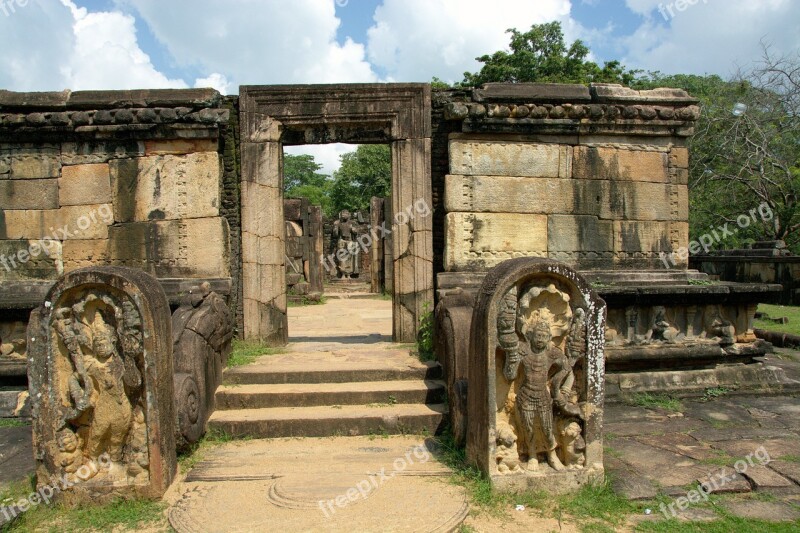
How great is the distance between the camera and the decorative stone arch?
21.3ft

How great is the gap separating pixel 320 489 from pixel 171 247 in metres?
3.62

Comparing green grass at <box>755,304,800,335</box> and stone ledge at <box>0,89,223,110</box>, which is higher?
A: stone ledge at <box>0,89,223,110</box>

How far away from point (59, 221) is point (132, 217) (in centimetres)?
79

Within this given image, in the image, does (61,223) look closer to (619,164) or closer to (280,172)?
(280,172)

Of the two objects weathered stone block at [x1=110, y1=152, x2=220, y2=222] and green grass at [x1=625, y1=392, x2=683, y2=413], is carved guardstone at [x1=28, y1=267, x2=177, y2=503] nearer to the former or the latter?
weathered stone block at [x1=110, y1=152, x2=220, y2=222]

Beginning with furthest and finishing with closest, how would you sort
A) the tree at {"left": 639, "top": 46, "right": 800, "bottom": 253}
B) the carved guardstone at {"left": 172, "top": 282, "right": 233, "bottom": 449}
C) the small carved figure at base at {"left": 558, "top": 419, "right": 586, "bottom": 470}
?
the tree at {"left": 639, "top": 46, "right": 800, "bottom": 253}, the carved guardstone at {"left": 172, "top": 282, "right": 233, "bottom": 449}, the small carved figure at base at {"left": 558, "top": 419, "right": 586, "bottom": 470}

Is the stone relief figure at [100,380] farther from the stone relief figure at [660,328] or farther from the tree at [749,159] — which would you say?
the tree at [749,159]

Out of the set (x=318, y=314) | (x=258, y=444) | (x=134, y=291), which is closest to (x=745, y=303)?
(x=258, y=444)

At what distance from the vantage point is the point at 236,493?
3.68m

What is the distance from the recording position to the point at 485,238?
632 cm

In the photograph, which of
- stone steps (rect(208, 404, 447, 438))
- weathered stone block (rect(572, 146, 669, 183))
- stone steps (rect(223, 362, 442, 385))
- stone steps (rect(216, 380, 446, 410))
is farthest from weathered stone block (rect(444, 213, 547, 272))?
stone steps (rect(208, 404, 447, 438))

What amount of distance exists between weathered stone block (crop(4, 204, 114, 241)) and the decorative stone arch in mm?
1527

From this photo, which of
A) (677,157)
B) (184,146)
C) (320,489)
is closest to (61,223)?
(184,146)

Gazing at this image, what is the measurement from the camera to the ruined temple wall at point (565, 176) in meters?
6.28
